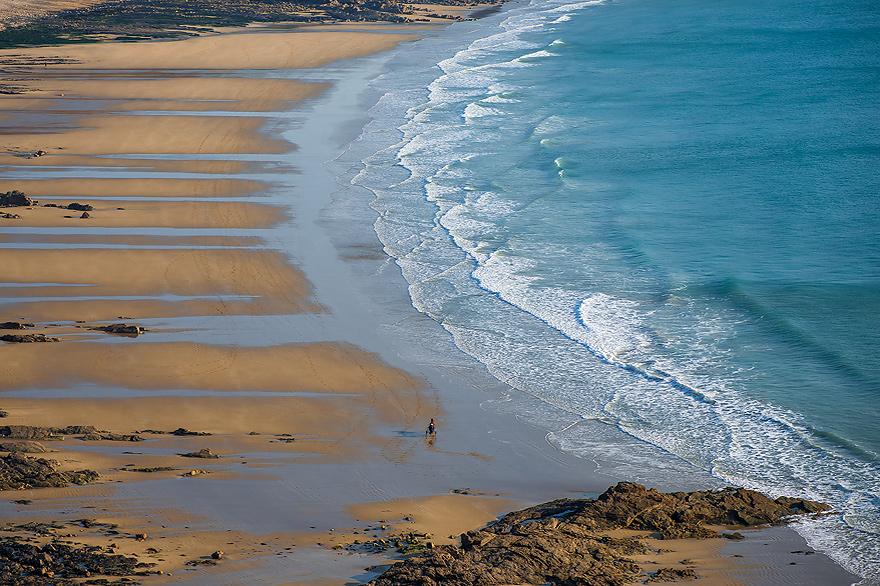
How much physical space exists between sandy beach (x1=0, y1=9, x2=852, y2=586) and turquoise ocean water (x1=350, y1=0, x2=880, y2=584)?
120 centimetres

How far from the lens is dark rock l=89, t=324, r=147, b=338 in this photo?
48.4ft

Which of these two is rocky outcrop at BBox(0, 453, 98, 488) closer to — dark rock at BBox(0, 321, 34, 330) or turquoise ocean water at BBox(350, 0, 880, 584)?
dark rock at BBox(0, 321, 34, 330)

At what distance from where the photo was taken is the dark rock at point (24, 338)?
46.5 ft

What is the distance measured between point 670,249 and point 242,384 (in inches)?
447

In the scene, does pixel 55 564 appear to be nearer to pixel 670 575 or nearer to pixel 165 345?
pixel 670 575

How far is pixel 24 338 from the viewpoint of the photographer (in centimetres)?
1420

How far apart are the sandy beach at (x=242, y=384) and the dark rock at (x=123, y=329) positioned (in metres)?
0.12

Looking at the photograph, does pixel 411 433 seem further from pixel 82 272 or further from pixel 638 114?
pixel 638 114

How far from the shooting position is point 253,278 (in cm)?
1770

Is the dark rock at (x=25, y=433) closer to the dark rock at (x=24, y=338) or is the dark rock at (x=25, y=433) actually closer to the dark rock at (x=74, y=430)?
the dark rock at (x=74, y=430)

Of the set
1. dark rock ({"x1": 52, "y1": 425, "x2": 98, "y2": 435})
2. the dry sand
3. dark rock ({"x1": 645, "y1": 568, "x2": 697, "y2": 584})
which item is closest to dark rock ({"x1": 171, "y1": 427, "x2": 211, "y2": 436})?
the dry sand

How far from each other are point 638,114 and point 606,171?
872cm

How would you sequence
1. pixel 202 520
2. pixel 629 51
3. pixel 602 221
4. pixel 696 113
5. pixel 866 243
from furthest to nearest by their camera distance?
pixel 629 51, pixel 696 113, pixel 602 221, pixel 866 243, pixel 202 520

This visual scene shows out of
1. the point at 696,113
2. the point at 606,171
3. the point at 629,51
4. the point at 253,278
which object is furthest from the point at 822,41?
the point at 253,278
